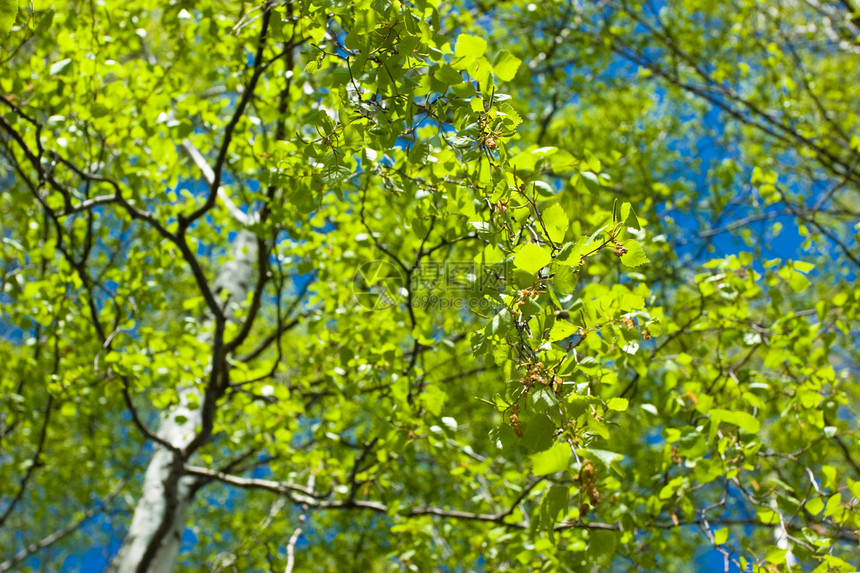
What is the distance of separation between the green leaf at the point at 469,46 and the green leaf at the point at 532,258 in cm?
60

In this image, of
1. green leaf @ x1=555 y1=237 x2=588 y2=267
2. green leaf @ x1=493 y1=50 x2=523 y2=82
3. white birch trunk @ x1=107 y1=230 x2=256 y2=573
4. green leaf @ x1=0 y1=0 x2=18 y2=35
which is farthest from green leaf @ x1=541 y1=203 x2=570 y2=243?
white birch trunk @ x1=107 y1=230 x2=256 y2=573

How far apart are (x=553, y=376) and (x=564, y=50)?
5.30 meters

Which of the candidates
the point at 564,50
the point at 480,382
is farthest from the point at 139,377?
the point at 564,50

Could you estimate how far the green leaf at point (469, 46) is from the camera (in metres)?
1.39

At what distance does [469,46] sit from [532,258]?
0.63m

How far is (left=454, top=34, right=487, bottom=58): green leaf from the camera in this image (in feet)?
4.56

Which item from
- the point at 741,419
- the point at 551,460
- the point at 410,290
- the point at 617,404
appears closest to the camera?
the point at 551,460

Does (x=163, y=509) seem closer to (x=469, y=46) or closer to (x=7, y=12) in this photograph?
(x=7, y=12)

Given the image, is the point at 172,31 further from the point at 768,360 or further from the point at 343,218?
the point at 768,360

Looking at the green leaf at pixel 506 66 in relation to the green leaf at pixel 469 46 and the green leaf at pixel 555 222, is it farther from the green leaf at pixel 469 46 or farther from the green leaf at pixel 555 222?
the green leaf at pixel 555 222

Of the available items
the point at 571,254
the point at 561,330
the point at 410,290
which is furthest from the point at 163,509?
the point at 571,254

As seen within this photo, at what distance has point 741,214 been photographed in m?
6.75

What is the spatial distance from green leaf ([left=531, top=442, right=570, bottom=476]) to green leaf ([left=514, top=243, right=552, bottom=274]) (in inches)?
15.9

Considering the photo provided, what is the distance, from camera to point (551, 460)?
1159mm
